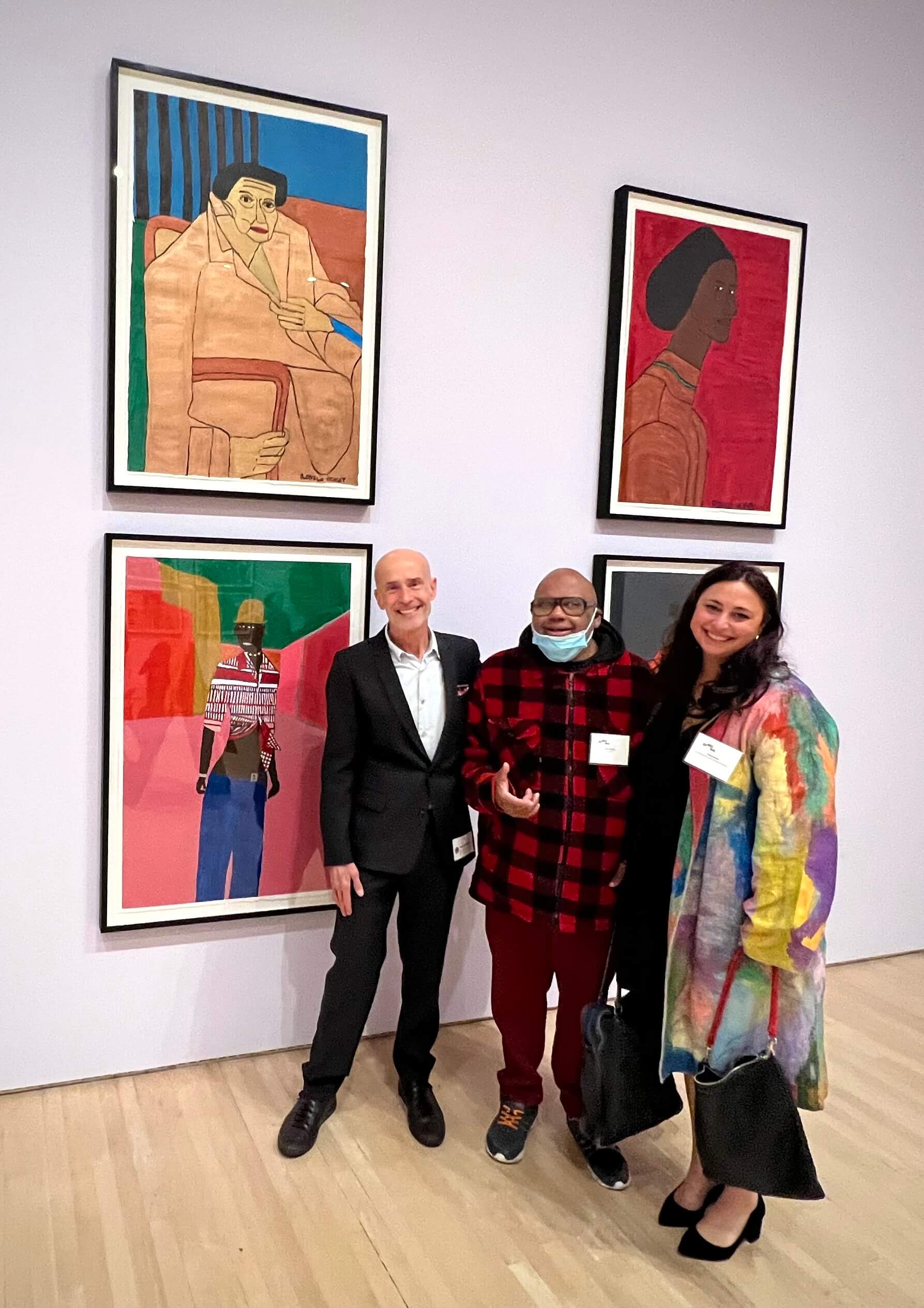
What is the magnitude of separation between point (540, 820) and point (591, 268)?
1.81 m

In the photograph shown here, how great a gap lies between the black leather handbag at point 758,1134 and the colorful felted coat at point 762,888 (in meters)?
0.07

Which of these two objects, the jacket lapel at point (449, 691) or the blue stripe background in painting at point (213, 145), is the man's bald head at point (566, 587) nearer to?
the jacket lapel at point (449, 691)

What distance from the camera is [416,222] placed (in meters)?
3.02

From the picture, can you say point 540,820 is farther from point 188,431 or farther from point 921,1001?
point 921,1001

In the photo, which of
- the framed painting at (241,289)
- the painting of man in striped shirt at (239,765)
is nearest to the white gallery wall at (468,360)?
the framed painting at (241,289)

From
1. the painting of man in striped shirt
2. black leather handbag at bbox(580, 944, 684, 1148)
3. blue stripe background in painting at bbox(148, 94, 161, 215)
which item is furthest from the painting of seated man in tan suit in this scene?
black leather handbag at bbox(580, 944, 684, 1148)

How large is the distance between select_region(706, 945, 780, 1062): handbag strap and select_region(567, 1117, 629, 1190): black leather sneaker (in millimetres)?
513

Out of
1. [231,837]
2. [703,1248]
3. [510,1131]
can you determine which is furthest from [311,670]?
[703,1248]

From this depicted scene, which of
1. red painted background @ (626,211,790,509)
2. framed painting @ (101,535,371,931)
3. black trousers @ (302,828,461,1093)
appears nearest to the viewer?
black trousers @ (302,828,461,1093)

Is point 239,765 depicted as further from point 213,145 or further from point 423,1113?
point 213,145

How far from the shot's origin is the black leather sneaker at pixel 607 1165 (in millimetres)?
2553

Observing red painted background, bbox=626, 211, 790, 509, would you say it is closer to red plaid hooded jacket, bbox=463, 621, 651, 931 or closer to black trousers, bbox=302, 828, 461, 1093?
red plaid hooded jacket, bbox=463, 621, 651, 931

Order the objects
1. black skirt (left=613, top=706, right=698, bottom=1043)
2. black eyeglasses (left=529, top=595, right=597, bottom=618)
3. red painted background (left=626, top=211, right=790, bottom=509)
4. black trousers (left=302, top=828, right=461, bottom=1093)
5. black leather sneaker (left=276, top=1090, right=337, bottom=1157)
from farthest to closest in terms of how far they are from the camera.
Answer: red painted background (left=626, top=211, right=790, bottom=509), black trousers (left=302, top=828, right=461, bottom=1093), black leather sneaker (left=276, top=1090, right=337, bottom=1157), black eyeglasses (left=529, top=595, right=597, bottom=618), black skirt (left=613, top=706, right=698, bottom=1043)

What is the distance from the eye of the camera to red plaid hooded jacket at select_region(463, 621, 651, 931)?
2.52m
